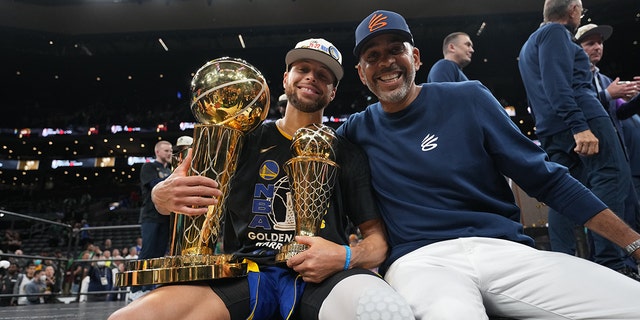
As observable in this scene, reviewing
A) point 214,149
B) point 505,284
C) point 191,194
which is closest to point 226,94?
point 214,149

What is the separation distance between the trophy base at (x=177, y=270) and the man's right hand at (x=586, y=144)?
158 cm

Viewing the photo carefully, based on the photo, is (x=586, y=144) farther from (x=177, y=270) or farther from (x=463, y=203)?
(x=177, y=270)

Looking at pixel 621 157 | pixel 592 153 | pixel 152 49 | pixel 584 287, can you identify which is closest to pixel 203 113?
pixel 584 287

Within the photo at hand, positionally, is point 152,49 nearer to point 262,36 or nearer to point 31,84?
point 262,36

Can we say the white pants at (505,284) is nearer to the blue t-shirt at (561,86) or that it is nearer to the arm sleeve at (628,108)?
the blue t-shirt at (561,86)

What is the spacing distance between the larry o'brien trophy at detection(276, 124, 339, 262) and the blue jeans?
4.30 ft

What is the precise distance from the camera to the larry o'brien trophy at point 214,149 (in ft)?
3.03

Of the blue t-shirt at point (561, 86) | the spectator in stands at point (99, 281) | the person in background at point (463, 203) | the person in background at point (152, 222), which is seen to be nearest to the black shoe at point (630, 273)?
the blue t-shirt at point (561, 86)

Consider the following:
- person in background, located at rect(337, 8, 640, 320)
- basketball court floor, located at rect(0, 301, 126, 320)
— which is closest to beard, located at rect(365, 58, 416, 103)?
person in background, located at rect(337, 8, 640, 320)

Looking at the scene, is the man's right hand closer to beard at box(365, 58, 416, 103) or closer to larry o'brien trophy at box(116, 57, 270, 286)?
beard at box(365, 58, 416, 103)

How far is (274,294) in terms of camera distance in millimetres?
1065

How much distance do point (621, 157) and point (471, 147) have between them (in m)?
1.04

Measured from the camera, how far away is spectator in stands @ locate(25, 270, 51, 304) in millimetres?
5676

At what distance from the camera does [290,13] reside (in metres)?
11.3
